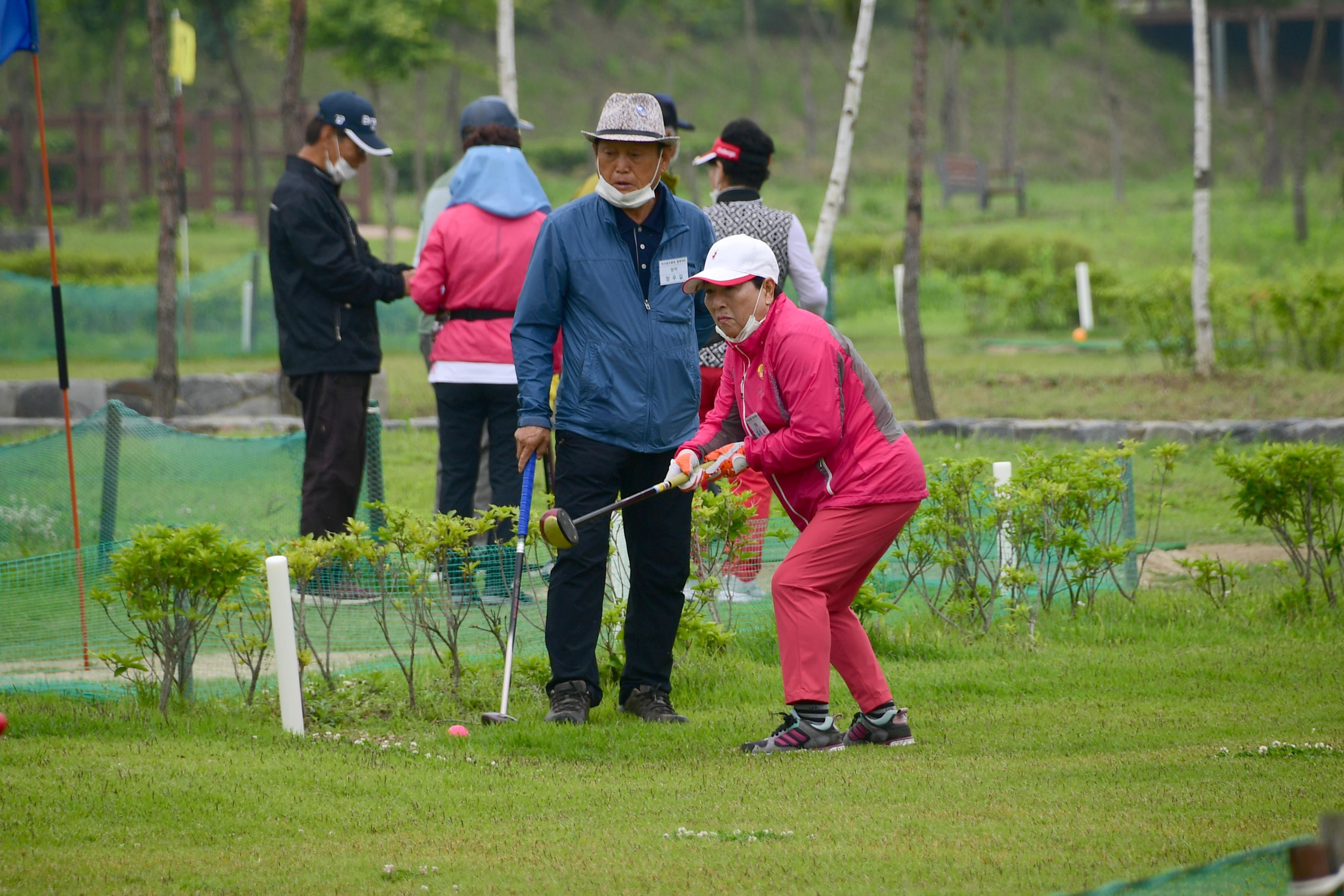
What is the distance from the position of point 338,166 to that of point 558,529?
2913mm

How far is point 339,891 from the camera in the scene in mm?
3572

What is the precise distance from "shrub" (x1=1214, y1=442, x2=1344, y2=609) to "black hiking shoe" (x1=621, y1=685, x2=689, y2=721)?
303 cm

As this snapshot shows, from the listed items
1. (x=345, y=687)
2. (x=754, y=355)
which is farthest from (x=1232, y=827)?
(x=345, y=687)

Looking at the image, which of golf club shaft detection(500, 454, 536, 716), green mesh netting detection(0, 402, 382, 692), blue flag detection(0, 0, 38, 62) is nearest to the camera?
golf club shaft detection(500, 454, 536, 716)

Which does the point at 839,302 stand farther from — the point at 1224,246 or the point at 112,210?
the point at 112,210

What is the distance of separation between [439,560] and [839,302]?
1695 cm

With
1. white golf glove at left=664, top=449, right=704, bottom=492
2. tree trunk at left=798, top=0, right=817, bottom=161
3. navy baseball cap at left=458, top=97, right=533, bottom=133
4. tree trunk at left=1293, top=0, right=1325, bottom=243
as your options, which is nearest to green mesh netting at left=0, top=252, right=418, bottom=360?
navy baseball cap at left=458, top=97, right=533, bottom=133

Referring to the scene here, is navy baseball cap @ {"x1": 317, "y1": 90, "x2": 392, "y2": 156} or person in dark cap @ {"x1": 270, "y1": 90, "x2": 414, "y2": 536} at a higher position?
navy baseball cap @ {"x1": 317, "y1": 90, "x2": 392, "y2": 156}

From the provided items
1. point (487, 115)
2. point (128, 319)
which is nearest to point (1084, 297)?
point (128, 319)

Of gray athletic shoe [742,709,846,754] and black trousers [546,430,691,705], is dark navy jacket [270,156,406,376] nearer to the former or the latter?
black trousers [546,430,691,705]

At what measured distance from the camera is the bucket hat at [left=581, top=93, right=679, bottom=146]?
523 cm

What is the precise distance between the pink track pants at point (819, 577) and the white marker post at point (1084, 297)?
586 inches

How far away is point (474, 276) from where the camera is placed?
7055 mm

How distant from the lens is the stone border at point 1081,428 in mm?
11172
